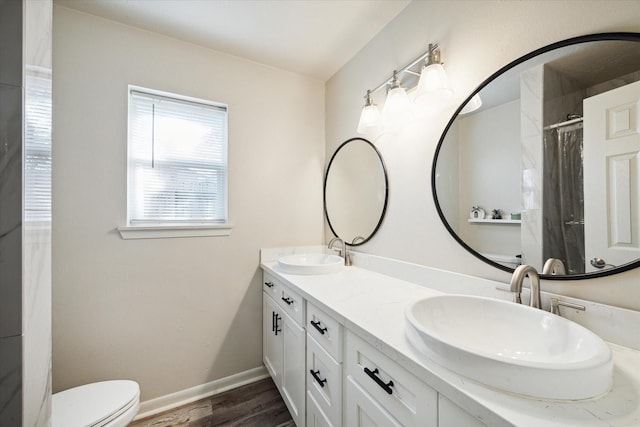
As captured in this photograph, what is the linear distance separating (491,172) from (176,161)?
1847mm

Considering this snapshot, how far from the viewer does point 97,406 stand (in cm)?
116

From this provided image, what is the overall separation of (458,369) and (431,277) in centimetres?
75

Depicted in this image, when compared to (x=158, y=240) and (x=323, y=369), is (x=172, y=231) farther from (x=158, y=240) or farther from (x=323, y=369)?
(x=323, y=369)

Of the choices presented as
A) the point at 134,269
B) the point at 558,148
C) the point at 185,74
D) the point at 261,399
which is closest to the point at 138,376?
the point at 134,269

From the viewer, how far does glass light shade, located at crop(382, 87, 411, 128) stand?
142 centimetres

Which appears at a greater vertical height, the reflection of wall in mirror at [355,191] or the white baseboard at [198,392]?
the reflection of wall in mirror at [355,191]

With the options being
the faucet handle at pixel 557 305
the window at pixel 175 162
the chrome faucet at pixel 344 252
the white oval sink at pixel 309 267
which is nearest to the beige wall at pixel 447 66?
the faucet handle at pixel 557 305

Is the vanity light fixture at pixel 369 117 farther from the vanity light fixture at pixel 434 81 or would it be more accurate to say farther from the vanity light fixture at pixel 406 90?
the vanity light fixture at pixel 434 81

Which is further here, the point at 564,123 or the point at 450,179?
the point at 450,179

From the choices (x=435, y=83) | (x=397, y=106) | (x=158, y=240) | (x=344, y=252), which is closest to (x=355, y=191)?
(x=344, y=252)

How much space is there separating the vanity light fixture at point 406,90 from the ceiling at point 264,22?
0.38m

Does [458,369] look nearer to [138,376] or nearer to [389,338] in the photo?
[389,338]

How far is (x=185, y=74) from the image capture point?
5.73 ft

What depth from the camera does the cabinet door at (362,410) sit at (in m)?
0.80
